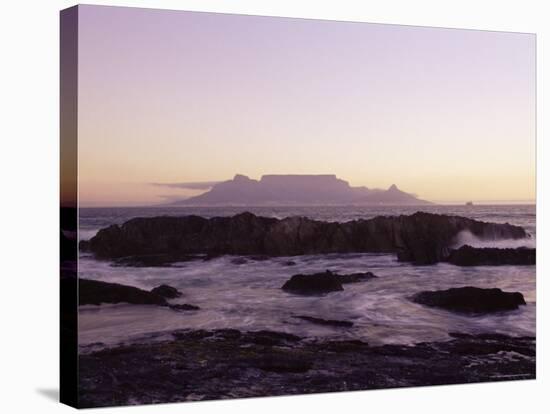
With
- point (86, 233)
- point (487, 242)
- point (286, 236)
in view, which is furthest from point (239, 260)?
point (487, 242)

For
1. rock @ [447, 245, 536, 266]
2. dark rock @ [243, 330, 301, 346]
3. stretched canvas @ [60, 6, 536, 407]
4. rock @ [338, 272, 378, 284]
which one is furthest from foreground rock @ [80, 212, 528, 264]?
dark rock @ [243, 330, 301, 346]

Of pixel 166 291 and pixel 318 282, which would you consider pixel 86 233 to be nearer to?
pixel 166 291

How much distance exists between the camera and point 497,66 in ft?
49.8

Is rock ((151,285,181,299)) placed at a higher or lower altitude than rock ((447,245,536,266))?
lower

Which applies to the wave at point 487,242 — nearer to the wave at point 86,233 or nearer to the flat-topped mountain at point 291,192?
the flat-topped mountain at point 291,192

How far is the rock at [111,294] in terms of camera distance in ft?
43.8

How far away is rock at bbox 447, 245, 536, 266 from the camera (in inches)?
587

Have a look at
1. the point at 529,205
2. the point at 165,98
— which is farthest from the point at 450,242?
the point at 165,98

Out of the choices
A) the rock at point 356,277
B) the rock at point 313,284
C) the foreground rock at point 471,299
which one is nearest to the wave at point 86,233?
the rock at point 313,284

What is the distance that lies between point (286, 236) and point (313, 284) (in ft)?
1.65

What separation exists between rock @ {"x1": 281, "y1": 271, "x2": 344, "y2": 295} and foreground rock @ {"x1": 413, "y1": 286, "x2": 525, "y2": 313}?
0.86 meters

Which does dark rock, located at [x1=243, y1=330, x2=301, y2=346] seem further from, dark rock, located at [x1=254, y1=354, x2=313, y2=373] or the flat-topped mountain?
the flat-topped mountain

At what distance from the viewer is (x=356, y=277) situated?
47.3 ft

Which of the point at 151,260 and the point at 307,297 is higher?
the point at 151,260
